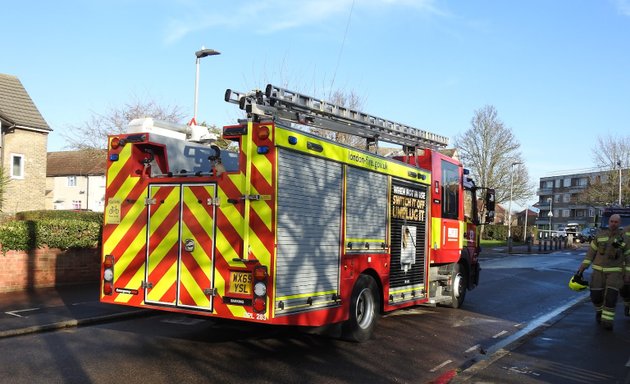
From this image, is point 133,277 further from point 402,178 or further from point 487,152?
point 487,152

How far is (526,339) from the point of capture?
8.07m

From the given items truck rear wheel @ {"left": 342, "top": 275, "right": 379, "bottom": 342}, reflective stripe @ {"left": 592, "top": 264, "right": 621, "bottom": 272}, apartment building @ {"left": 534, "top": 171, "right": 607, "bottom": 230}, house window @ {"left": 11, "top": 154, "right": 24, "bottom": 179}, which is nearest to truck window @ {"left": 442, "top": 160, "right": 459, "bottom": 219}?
reflective stripe @ {"left": 592, "top": 264, "right": 621, "bottom": 272}

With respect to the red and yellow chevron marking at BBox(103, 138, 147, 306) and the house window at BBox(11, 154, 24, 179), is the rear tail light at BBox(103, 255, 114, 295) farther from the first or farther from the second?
the house window at BBox(11, 154, 24, 179)

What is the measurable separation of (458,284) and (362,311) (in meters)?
4.03

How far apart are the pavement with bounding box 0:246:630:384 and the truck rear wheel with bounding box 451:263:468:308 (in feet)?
5.86

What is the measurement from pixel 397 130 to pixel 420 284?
104 inches

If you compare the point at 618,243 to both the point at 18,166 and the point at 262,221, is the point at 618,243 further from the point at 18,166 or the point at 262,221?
the point at 18,166

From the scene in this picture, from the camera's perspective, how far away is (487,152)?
166ft

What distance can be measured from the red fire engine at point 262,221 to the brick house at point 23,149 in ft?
79.5

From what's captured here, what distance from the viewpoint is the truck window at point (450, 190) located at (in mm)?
10336

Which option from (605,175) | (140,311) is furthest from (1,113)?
(605,175)

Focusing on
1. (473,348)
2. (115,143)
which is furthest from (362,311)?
(115,143)

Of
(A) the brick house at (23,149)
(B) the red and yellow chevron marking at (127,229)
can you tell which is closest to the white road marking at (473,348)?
(B) the red and yellow chevron marking at (127,229)

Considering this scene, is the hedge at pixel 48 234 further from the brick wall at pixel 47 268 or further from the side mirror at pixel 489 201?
the side mirror at pixel 489 201
